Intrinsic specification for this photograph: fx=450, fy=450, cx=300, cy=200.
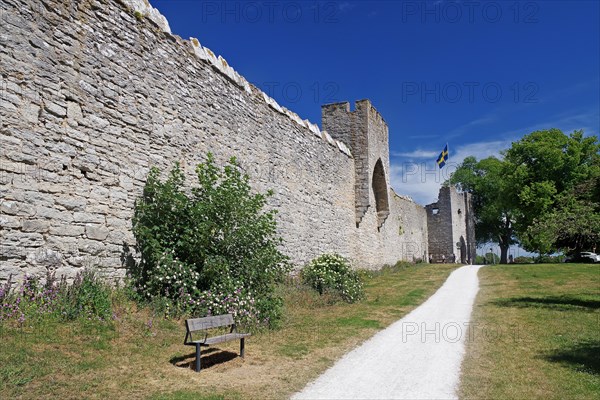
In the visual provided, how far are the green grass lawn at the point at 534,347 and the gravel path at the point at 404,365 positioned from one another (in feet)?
0.89

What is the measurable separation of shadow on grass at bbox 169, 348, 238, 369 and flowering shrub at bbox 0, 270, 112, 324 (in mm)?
1352

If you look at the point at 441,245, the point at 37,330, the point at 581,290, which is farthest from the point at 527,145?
the point at 37,330

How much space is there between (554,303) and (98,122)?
37.8 ft

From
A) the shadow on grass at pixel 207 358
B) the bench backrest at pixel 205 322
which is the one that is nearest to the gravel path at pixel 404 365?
the shadow on grass at pixel 207 358

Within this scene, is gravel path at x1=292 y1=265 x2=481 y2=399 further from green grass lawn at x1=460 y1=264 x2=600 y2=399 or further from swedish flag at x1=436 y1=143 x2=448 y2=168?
swedish flag at x1=436 y1=143 x2=448 y2=168

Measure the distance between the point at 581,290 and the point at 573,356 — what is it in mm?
8876

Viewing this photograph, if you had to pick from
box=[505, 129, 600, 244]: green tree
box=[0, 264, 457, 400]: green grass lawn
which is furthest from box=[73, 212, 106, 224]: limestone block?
box=[505, 129, 600, 244]: green tree

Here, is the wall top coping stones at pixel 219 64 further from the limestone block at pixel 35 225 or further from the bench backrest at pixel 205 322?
the bench backrest at pixel 205 322

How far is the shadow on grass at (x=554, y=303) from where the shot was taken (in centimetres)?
1099

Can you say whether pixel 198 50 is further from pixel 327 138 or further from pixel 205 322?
pixel 327 138

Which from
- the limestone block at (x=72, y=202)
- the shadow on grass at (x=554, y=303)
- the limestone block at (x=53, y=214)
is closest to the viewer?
the limestone block at (x=53, y=214)

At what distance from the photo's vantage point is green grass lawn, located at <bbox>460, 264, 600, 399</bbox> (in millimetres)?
5227

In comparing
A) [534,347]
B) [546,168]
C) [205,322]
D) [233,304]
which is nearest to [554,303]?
[534,347]

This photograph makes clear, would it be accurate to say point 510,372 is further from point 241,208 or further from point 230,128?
point 230,128
